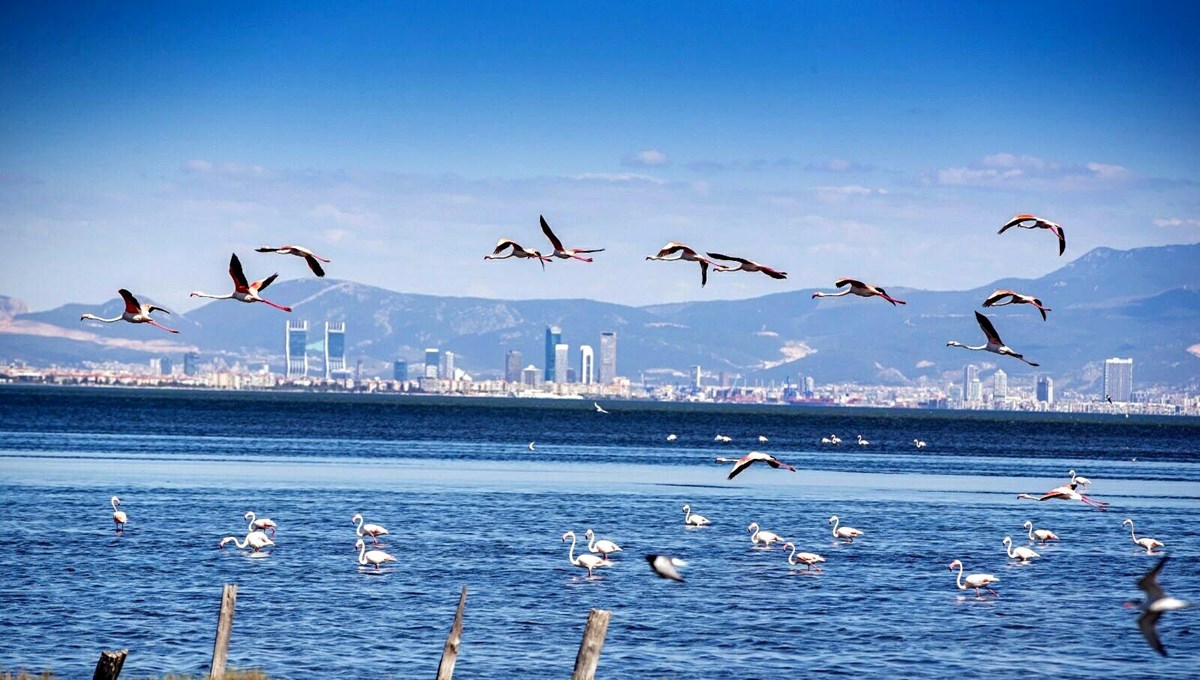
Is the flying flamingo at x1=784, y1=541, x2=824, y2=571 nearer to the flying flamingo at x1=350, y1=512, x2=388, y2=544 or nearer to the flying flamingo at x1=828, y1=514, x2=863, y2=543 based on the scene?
the flying flamingo at x1=828, y1=514, x2=863, y2=543

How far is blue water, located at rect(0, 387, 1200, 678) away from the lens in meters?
25.2

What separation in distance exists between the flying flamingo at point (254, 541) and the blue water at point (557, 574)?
0.40 meters

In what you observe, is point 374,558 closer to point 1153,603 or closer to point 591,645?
point 591,645

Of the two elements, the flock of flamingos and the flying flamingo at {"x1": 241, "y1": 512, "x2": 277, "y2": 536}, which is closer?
the flock of flamingos

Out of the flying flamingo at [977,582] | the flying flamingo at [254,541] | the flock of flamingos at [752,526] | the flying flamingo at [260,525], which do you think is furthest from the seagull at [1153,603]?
the flying flamingo at [260,525]

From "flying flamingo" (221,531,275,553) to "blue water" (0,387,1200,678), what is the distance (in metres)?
0.40

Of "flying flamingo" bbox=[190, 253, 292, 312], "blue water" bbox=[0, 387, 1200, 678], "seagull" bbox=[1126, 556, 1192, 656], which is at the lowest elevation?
"blue water" bbox=[0, 387, 1200, 678]

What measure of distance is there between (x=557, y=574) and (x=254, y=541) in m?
7.35

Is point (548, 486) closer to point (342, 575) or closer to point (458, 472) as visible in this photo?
point (458, 472)

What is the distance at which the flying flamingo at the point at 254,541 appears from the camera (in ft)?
119

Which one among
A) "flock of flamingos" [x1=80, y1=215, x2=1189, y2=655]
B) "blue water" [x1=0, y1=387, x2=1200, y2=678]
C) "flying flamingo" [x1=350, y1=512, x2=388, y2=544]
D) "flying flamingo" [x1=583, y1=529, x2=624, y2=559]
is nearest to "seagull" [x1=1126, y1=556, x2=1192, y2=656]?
"flock of flamingos" [x1=80, y1=215, x2=1189, y2=655]

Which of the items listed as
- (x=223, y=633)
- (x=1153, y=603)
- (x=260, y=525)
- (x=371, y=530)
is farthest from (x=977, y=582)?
(x=1153, y=603)

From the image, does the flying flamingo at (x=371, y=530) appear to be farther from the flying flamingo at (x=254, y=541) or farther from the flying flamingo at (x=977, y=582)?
the flying flamingo at (x=977, y=582)

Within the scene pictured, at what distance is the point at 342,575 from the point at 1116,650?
50.2ft
